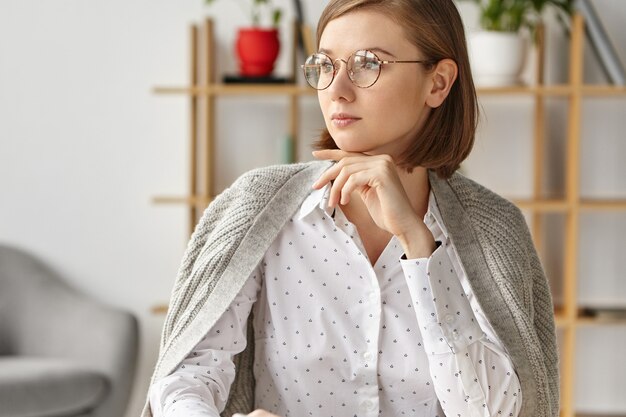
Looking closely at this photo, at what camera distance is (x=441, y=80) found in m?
1.44

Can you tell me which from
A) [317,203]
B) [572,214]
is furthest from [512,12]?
[317,203]

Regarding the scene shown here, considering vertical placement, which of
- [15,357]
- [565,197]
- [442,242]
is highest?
[442,242]

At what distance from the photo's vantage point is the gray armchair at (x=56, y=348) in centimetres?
310

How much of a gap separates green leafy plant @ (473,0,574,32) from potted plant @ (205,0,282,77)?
744mm

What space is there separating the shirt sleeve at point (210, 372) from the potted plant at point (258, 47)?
226 centimetres

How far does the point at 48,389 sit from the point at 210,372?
1.91 meters

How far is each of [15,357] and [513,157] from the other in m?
2.01

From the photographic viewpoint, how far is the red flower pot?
11.9ft

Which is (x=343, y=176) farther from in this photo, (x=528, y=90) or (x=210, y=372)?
(x=528, y=90)

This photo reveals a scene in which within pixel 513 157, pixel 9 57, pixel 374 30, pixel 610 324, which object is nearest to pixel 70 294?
pixel 9 57

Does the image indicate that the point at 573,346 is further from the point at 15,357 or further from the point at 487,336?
the point at 487,336

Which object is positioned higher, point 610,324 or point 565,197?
point 565,197

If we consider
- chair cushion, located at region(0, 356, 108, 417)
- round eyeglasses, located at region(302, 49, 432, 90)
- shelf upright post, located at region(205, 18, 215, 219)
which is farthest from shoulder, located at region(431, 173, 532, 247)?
shelf upright post, located at region(205, 18, 215, 219)

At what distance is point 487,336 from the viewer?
55.9 inches
